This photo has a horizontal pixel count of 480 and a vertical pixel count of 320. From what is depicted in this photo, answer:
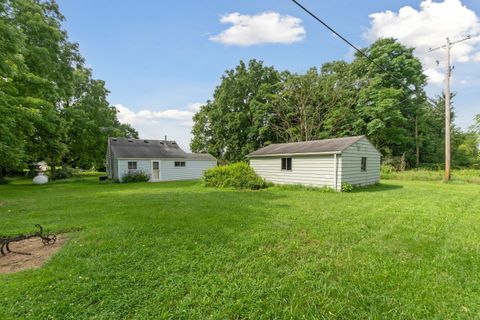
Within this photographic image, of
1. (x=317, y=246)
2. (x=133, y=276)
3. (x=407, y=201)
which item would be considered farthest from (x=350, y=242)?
(x=407, y=201)

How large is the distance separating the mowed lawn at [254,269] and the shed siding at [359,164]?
18.0 feet

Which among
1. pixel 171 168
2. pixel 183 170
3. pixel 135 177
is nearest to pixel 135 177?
pixel 135 177

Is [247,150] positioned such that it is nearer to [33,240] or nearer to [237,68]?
[237,68]

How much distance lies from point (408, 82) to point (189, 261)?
101ft

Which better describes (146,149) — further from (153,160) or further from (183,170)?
(183,170)

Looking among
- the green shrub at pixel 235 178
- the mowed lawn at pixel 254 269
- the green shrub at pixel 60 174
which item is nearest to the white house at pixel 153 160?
the green shrub at pixel 60 174

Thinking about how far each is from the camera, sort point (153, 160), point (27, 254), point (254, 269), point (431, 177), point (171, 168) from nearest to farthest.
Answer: point (254, 269)
point (27, 254)
point (431, 177)
point (153, 160)
point (171, 168)

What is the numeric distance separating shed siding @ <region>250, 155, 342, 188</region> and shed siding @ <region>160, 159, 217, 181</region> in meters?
8.69

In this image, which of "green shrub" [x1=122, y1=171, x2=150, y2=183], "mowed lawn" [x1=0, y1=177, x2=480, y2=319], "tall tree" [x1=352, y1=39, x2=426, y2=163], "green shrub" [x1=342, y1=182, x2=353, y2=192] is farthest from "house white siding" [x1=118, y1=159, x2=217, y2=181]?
"tall tree" [x1=352, y1=39, x2=426, y2=163]

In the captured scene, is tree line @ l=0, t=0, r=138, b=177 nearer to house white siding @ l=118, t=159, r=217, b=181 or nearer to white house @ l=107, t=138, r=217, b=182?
white house @ l=107, t=138, r=217, b=182

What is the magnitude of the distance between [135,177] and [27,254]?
15.7 meters

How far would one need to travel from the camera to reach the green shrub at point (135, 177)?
18.6 m

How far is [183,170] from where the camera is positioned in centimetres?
2181

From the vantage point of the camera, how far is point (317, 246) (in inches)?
166
